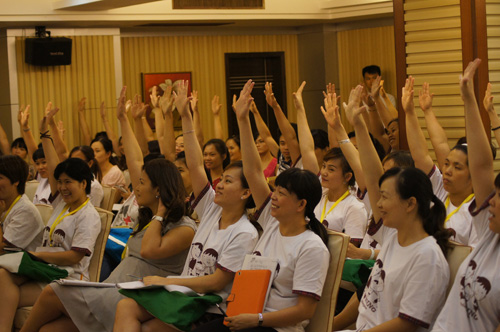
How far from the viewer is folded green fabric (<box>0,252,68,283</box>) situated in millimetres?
4258

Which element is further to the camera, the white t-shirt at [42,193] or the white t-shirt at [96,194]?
the white t-shirt at [42,193]

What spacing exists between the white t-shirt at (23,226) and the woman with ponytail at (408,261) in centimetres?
249

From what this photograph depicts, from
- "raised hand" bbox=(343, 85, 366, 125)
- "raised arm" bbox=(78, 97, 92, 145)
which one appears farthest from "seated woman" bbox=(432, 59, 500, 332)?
"raised arm" bbox=(78, 97, 92, 145)

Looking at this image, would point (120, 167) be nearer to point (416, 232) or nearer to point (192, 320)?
point (192, 320)

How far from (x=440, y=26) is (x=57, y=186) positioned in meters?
3.21

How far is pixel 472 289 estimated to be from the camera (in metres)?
2.60

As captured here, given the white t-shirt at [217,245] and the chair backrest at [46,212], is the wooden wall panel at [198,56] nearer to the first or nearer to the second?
the chair backrest at [46,212]

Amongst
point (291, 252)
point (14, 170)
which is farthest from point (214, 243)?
point (14, 170)

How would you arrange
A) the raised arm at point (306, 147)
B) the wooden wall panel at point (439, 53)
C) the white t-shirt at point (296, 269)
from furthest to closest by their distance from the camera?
the wooden wall panel at point (439, 53) < the raised arm at point (306, 147) < the white t-shirt at point (296, 269)

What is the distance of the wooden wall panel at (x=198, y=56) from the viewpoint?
10773 mm

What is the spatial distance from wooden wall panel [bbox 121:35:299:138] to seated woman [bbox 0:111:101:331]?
6244mm

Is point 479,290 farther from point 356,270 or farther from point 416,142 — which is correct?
point 416,142

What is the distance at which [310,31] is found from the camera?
11.4 meters

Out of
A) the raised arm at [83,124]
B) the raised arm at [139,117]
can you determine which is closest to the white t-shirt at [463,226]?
the raised arm at [139,117]
